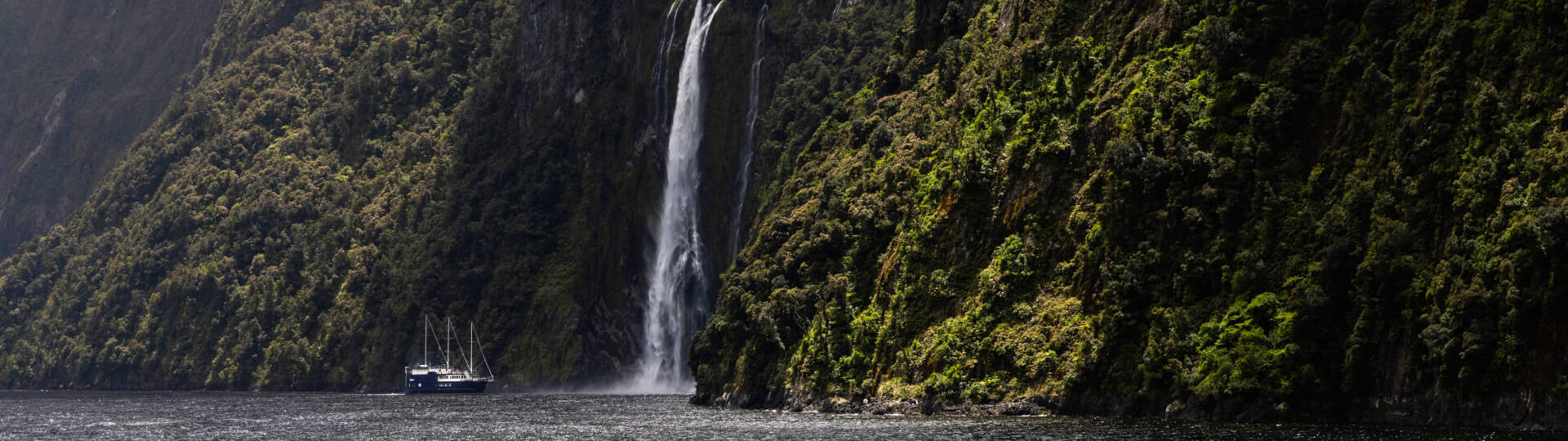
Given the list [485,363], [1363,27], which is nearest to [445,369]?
[485,363]

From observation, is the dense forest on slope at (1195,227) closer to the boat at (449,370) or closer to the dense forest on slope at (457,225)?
the dense forest on slope at (457,225)

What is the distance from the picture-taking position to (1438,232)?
2618 inches

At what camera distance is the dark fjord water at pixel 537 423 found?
65.8m

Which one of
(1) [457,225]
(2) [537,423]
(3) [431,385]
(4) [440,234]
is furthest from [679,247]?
(2) [537,423]

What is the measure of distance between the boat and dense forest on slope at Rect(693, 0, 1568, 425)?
4837 centimetres

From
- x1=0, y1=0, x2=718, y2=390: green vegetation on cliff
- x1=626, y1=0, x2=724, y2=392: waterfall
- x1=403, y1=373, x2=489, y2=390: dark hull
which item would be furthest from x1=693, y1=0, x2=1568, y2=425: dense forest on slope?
x1=0, y1=0, x2=718, y2=390: green vegetation on cliff

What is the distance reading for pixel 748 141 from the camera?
143500mm

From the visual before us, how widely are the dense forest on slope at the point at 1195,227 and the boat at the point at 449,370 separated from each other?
4837 centimetres

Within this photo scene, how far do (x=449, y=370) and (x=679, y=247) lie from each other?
82.7 feet

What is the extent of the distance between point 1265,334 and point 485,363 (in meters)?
104

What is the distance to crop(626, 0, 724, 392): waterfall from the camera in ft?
482

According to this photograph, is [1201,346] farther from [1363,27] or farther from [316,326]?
[316,326]

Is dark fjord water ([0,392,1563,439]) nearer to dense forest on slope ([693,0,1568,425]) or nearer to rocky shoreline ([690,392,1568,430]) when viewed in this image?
rocky shoreline ([690,392,1568,430])

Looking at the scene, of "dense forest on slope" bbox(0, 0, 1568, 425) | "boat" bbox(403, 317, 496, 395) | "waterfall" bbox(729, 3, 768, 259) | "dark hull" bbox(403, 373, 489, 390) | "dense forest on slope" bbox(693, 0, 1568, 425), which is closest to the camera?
"dense forest on slope" bbox(693, 0, 1568, 425)
